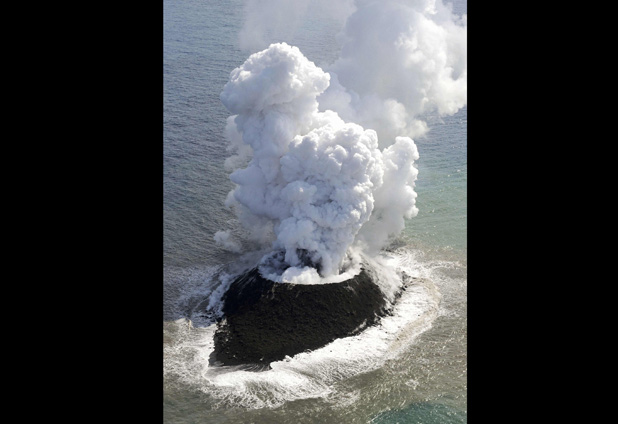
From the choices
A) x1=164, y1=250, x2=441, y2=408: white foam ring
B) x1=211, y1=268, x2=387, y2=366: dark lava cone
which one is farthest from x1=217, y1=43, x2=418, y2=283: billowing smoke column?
x1=164, y1=250, x2=441, y2=408: white foam ring

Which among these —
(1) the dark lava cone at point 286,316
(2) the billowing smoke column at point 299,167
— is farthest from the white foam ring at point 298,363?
(2) the billowing smoke column at point 299,167

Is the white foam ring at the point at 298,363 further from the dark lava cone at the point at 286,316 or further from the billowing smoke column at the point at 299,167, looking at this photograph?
the billowing smoke column at the point at 299,167

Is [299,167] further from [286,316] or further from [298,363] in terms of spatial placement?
[298,363]

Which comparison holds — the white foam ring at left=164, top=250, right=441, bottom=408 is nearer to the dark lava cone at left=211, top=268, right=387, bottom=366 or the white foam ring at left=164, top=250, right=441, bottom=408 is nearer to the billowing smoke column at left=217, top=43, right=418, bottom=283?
the dark lava cone at left=211, top=268, right=387, bottom=366

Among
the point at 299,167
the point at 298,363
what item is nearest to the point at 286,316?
the point at 298,363

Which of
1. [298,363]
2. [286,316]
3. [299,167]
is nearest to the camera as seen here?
[298,363]
